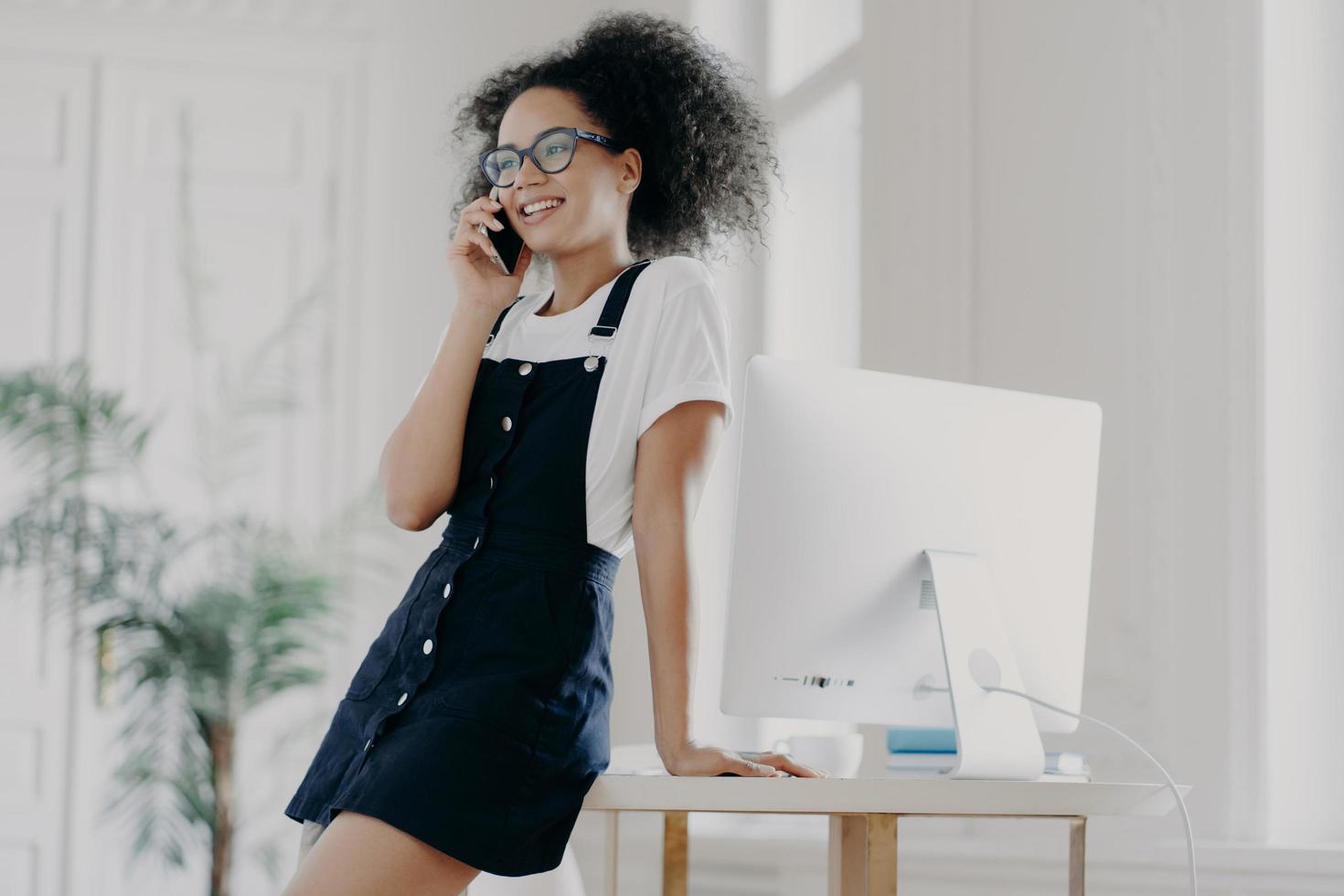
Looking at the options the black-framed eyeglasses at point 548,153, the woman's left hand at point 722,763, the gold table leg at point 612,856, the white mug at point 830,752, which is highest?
the black-framed eyeglasses at point 548,153

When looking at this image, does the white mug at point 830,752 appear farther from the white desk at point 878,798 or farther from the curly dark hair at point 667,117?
the curly dark hair at point 667,117

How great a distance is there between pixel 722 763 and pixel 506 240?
0.67m

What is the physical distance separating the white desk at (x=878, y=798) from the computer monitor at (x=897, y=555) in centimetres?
10

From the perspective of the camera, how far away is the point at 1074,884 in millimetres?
1580

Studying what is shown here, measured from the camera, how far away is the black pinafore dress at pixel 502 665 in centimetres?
130

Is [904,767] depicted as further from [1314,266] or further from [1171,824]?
[1314,266]

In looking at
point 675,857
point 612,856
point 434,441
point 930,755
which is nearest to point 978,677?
point 930,755

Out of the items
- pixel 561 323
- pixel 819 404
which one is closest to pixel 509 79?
pixel 561 323

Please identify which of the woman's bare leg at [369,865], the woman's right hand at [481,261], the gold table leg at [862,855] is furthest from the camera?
the woman's right hand at [481,261]

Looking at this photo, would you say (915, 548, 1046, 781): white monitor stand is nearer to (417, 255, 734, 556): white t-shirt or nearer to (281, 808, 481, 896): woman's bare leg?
(417, 255, 734, 556): white t-shirt

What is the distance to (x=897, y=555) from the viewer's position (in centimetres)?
148

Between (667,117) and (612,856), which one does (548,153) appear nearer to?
(667,117)

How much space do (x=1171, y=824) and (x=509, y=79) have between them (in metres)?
1.71

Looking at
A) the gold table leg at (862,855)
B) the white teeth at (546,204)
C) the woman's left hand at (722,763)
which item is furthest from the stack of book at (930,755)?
the white teeth at (546,204)
